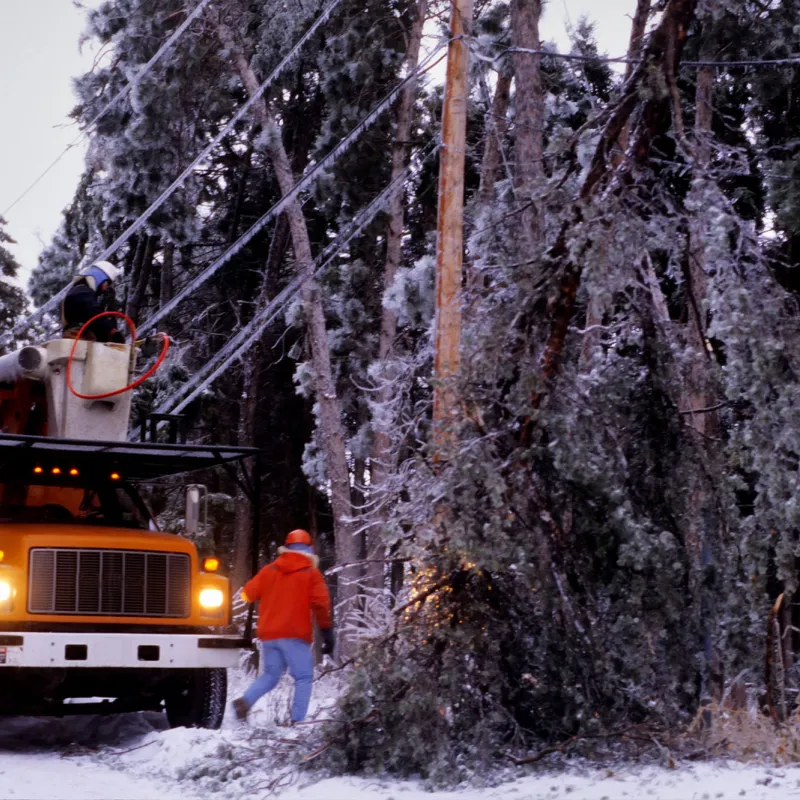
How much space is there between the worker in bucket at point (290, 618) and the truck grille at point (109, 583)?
668 millimetres

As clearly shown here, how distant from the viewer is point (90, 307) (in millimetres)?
10703

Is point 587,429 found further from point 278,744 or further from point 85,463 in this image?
point 85,463

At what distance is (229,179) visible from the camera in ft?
95.3

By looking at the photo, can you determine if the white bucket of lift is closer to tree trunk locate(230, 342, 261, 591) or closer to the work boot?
the work boot

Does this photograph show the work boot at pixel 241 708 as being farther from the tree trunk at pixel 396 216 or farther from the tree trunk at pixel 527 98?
the tree trunk at pixel 396 216

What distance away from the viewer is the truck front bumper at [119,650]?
9352mm

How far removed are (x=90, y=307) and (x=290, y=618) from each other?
10.4 ft

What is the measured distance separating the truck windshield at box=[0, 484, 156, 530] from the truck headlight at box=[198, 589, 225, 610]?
997 mm

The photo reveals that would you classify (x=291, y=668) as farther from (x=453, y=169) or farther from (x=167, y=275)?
(x=167, y=275)

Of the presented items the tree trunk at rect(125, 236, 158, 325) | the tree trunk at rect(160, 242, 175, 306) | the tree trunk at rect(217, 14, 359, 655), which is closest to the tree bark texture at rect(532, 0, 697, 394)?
the tree trunk at rect(217, 14, 359, 655)

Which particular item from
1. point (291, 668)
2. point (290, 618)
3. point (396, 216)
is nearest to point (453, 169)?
point (290, 618)

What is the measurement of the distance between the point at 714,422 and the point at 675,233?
33.1 feet

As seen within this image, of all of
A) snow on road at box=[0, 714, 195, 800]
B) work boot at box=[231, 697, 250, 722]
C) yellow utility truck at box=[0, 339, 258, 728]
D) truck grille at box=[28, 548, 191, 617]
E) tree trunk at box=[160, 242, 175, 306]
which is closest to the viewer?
snow on road at box=[0, 714, 195, 800]

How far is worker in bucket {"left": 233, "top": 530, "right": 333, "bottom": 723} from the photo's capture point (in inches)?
415
